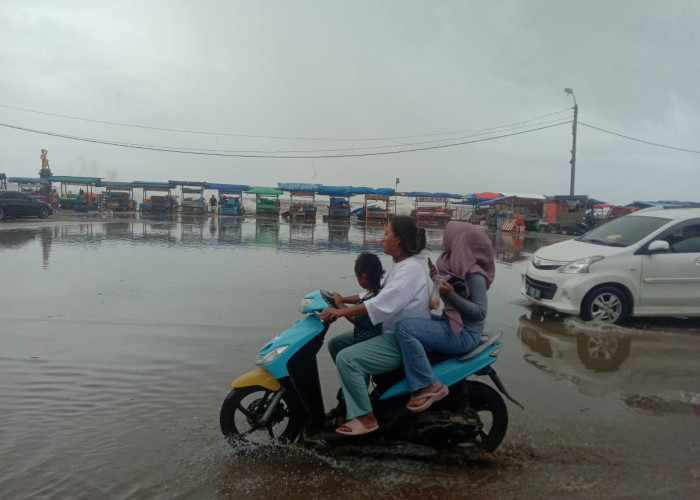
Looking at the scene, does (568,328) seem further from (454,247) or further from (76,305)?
(76,305)

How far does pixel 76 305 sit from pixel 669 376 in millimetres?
7921

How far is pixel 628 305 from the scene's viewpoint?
7.01 meters

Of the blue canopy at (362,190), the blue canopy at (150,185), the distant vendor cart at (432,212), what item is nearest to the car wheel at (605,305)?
the distant vendor cart at (432,212)

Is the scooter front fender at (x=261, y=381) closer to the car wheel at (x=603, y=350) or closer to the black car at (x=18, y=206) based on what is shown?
the car wheel at (x=603, y=350)

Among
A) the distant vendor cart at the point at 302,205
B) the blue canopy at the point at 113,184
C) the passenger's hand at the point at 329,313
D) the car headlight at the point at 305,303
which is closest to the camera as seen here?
the passenger's hand at the point at 329,313

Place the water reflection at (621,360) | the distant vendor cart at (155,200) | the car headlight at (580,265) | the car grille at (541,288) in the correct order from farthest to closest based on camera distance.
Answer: the distant vendor cart at (155,200)
the car grille at (541,288)
the car headlight at (580,265)
the water reflection at (621,360)

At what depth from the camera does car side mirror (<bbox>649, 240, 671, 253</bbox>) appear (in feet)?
22.6

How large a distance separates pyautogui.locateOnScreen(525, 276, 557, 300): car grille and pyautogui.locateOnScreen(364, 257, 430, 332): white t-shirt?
4657 mm

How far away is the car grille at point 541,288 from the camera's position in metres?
7.24

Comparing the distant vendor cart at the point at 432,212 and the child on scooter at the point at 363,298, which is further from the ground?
the distant vendor cart at the point at 432,212

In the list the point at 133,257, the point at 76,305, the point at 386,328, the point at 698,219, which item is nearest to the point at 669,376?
the point at 698,219

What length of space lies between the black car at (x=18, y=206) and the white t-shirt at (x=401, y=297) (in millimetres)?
28255

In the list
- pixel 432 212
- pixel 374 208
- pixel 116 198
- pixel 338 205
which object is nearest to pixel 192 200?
pixel 116 198

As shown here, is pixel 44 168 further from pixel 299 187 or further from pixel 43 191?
pixel 299 187
